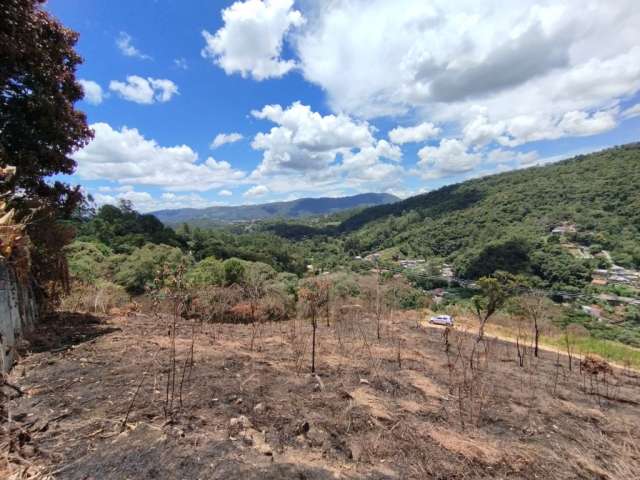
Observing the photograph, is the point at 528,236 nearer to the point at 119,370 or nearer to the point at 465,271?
the point at 465,271

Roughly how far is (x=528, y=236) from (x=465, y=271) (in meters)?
15.5

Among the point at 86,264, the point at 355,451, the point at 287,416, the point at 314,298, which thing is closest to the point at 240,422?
the point at 287,416

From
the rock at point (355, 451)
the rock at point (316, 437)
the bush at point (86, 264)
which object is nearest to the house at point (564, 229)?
the bush at point (86, 264)

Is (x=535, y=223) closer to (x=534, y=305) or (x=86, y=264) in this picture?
(x=534, y=305)

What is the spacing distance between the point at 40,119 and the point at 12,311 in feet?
9.99

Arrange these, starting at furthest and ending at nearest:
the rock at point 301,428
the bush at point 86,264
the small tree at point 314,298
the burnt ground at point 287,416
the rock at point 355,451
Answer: the bush at point 86,264 < the small tree at point 314,298 < the rock at point 301,428 < the rock at point 355,451 < the burnt ground at point 287,416

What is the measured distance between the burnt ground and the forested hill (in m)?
47.7

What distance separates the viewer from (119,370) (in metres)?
3.96

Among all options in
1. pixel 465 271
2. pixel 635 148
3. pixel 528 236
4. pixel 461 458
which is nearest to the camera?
pixel 461 458

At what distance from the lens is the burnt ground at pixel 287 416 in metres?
2.40

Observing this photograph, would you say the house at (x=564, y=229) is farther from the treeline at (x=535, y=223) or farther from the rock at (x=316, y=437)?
the rock at (x=316, y=437)

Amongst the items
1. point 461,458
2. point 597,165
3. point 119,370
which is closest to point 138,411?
point 119,370

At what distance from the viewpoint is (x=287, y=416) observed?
3.22 meters

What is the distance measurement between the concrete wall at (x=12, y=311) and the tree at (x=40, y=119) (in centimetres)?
79
